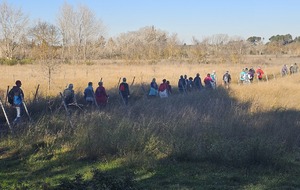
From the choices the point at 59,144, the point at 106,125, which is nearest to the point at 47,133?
the point at 59,144

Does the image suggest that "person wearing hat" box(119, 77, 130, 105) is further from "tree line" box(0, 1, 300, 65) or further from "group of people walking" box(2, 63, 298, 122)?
"tree line" box(0, 1, 300, 65)

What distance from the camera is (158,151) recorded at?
11.1m

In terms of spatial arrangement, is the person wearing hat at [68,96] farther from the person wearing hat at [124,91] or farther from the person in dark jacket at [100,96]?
the person wearing hat at [124,91]

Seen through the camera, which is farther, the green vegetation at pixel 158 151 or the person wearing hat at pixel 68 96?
the person wearing hat at pixel 68 96

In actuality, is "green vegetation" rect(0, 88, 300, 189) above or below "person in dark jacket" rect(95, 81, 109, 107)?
below

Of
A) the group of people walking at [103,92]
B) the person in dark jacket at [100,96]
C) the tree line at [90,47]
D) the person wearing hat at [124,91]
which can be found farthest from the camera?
the tree line at [90,47]

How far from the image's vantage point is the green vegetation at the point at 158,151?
9.34 m

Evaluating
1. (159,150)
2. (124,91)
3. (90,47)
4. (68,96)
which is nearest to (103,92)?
(124,91)

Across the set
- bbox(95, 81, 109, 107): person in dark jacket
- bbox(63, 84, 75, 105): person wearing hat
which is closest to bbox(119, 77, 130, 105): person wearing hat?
bbox(95, 81, 109, 107): person in dark jacket

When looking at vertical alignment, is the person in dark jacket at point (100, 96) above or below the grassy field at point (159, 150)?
above

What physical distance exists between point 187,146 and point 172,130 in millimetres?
1176

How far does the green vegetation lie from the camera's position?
934cm

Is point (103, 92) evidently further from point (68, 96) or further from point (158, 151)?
point (158, 151)

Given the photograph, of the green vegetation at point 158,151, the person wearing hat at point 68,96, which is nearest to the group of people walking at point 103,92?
the person wearing hat at point 68,96
